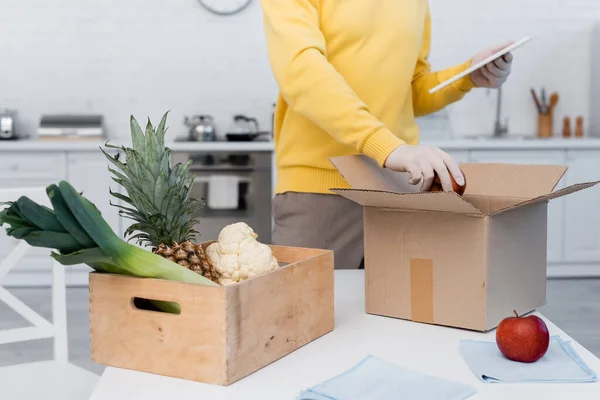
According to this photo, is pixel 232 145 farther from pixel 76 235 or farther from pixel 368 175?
pixel 76 235

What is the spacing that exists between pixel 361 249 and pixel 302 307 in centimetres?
68

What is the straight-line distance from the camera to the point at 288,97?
5.91 ft

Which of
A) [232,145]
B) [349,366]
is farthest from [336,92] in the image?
[232,145]

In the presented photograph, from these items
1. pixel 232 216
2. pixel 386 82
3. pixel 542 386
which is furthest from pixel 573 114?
pixel 542 386

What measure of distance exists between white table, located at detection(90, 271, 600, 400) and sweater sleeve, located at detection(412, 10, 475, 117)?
2.80 feet

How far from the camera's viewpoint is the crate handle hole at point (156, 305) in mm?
1203

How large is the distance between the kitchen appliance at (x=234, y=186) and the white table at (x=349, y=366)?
321 centimetres

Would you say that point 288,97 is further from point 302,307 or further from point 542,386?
point 542,386

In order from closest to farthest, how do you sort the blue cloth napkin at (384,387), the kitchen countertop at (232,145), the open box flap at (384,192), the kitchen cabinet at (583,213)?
the blue cloth napkin at (384,387) → the open box flap at (384,192) → the kitchen countertop at (232,145) → the kitchen cabinet at (583,213)

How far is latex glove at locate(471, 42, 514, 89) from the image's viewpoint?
1.86 meters

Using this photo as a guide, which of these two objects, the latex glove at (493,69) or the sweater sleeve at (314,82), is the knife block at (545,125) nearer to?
the latex glove at (493,69)

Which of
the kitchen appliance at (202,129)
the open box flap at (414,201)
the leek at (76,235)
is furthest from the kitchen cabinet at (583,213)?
the leek at (76,235)

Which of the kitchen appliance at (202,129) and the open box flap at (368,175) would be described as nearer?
the open box flap at (368,175)

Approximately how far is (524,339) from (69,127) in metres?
4.05
